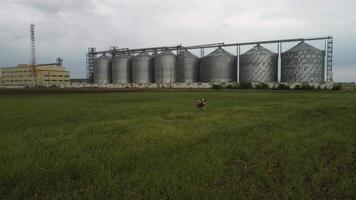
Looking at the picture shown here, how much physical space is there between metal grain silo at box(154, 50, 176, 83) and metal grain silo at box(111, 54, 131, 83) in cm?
1227

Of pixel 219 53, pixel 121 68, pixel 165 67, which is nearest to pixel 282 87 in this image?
pixel 219 53

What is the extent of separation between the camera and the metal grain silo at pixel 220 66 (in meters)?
101

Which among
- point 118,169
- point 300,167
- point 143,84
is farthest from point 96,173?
point 143,84

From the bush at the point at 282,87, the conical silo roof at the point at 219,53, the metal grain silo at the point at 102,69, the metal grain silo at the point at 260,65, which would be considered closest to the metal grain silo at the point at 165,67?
the conical silo roof at the point at 219,53

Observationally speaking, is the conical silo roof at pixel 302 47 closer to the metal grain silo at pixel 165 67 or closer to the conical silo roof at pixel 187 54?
the conical silo roof at pixel 187 54

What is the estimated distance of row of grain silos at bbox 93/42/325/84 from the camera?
91.4m

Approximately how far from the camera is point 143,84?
106 metres

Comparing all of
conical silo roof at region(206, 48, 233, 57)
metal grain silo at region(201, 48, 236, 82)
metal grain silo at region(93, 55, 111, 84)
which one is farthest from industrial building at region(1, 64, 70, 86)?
conical silo roof at region(206, 48, 233, 57)

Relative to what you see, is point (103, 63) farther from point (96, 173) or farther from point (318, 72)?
point (96, 173)

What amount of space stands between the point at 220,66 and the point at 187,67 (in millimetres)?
11927

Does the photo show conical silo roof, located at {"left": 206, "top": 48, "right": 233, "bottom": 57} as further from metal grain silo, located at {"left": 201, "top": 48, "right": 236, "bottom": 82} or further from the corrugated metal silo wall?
the corrugated metal silo wall

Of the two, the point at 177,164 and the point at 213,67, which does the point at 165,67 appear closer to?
the point at 213,67

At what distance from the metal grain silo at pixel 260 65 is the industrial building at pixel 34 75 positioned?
86243mm

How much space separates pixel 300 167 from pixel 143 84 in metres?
99.8
